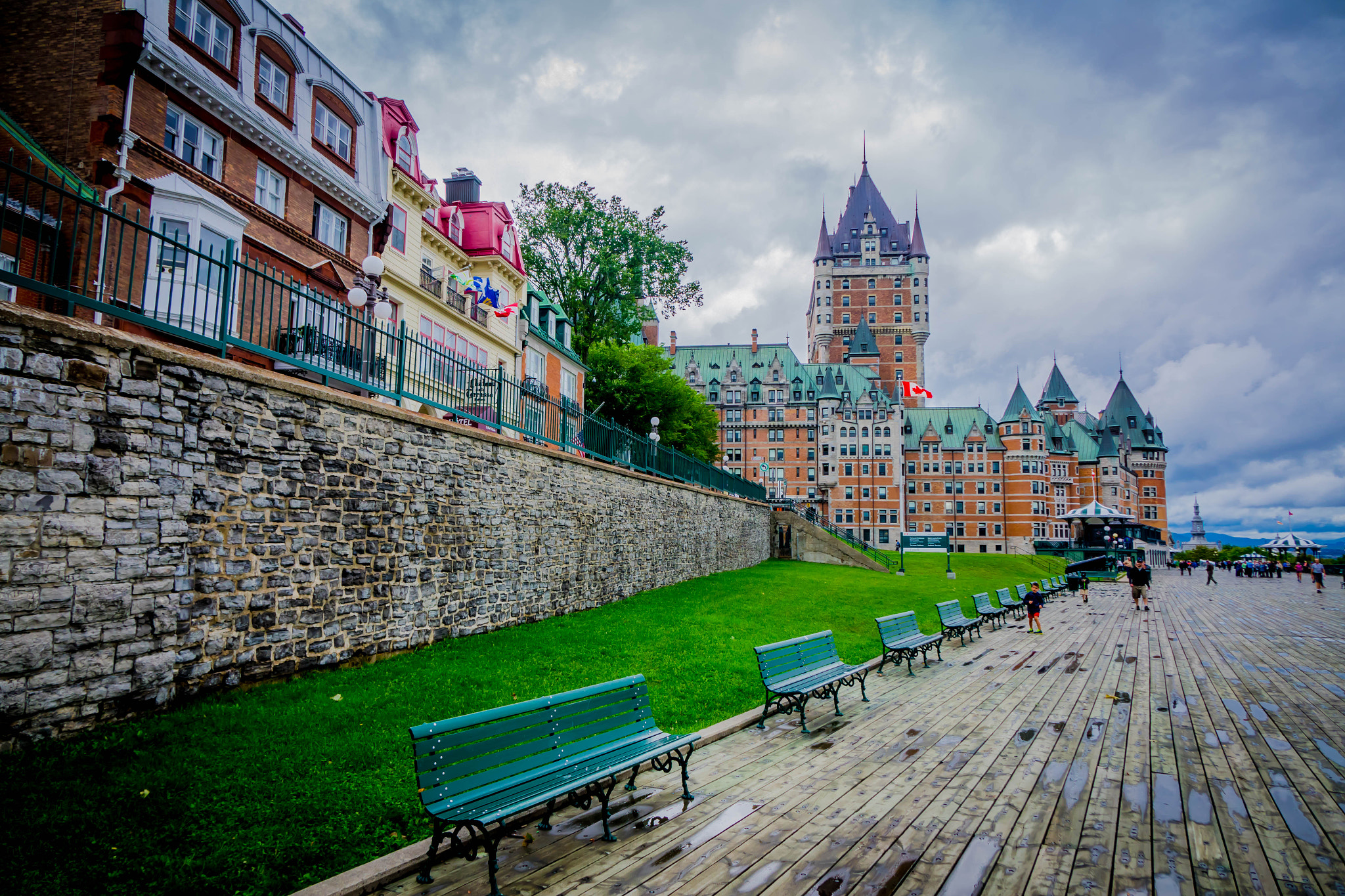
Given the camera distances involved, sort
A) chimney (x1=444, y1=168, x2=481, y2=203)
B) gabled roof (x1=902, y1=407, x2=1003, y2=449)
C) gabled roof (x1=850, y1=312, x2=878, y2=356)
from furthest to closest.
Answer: gabled roof (x1=850, y1=312, x2=878, y2=356) → gabled roof (x1=902, y1=407, x2=1003, y2=449) → chimney (x1=444, y1=168, x2=481, y2=203)

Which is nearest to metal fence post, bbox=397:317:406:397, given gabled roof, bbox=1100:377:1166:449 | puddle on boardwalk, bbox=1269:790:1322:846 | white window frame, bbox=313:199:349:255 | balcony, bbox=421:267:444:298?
white window frame, bbox=313:199:349:255

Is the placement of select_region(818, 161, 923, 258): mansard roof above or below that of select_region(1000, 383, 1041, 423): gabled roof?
above

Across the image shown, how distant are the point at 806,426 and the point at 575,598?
2851 inches

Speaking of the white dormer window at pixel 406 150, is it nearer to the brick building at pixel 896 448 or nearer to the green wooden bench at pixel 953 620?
the green wooden bench at pixel 953 620

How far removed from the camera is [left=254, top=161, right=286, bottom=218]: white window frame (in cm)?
1441

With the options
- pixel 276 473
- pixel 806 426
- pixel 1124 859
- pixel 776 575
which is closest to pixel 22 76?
pixel 276 473

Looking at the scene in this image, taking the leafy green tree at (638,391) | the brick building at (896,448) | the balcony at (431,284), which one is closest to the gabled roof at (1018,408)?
the brick building at (896,448)

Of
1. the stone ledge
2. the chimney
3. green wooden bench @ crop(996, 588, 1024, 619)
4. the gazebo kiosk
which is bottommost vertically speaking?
green wooden bench @ crop(996, 588, 1024, 619)

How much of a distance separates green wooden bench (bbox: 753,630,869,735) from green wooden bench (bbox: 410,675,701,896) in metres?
2.19

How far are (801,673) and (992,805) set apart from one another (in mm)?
3167

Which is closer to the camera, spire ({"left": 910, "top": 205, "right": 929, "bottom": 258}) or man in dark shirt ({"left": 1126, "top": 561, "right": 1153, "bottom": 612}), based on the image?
man in dark shirt ({"left": 1126, "top": 561, "right": 1153, "bottom": 612})

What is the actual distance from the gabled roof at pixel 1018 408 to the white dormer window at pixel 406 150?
81838 millimetres

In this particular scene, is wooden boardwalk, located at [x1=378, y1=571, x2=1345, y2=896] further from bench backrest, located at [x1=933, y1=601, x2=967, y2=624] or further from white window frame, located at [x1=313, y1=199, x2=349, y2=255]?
white window frame, located at [x1=313, y1=199, x2=349, y2=255]

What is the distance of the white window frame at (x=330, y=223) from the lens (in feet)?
53.2
